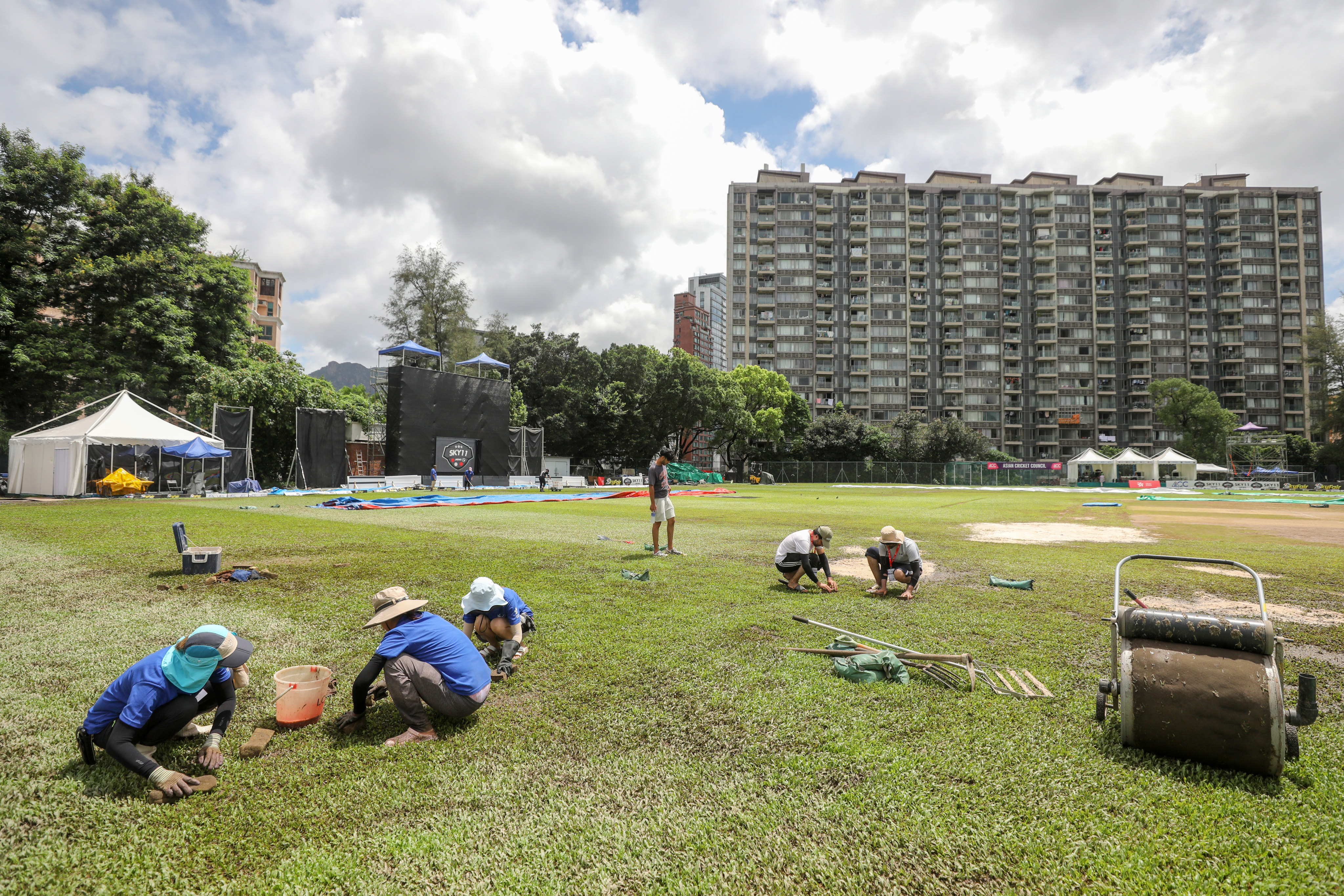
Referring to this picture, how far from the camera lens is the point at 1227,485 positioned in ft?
192

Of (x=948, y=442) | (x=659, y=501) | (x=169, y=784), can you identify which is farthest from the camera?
(x=948, y=442)

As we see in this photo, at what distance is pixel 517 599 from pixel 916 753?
370 centimetres

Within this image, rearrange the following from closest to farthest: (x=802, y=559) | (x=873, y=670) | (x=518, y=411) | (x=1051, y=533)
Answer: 1. (x=873, y=670)
2. (x=802, y=559)
3. (x=1051, y=533)
4. (x=518, y=411)

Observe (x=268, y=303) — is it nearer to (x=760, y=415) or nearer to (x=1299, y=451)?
(x=760, y=415)

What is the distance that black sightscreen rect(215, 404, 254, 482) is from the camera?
3344 cm

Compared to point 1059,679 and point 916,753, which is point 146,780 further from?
point 1059,679

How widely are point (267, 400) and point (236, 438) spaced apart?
3.67 m

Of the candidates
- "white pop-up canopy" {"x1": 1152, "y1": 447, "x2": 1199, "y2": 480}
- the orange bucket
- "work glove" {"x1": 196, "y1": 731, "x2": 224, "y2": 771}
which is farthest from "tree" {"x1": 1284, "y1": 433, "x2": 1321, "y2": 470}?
"work glove" {"x1": 196, "y1": 731, "x2": 224, "y2": 771}

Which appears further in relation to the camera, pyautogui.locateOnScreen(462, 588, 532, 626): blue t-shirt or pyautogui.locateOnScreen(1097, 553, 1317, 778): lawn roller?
pyautogui.locateOnScreen(462, 588, 532, 626): blue t-shirt

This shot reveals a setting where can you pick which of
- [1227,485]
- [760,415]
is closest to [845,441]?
[760,415]

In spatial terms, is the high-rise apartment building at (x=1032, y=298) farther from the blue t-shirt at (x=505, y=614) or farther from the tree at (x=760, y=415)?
the blue t-shirt at (x=505, y=614)

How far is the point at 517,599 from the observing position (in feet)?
19.6

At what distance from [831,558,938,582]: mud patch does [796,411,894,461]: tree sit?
66622 millimetres

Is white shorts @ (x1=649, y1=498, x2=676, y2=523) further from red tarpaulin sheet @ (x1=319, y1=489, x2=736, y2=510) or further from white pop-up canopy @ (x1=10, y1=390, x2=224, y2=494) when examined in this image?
white pop-up canopy @ (x1=10, y1=390, x2=224, y2=494)
